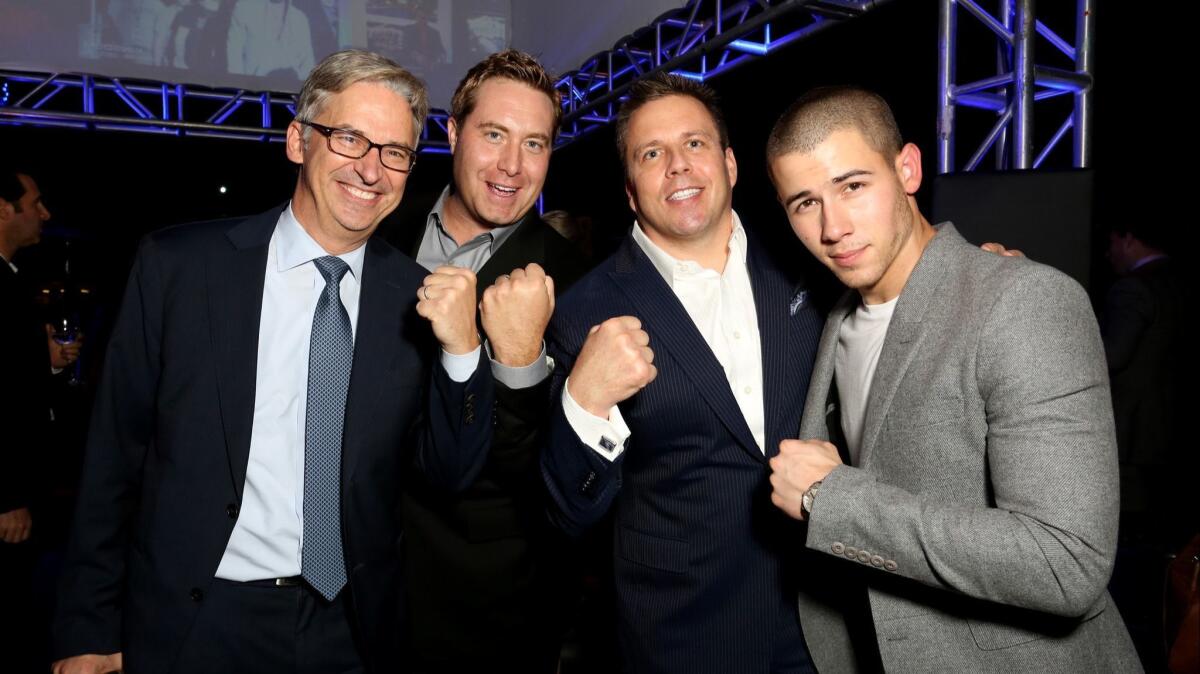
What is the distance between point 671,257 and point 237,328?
105 cm

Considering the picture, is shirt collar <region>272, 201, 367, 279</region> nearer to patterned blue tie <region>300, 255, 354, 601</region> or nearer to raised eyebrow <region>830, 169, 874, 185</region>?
patterned blue tie <region>300, 255, 354, 601</region>

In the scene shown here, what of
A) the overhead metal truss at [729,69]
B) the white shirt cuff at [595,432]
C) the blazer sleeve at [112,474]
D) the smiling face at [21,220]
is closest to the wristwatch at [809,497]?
the white shirt cuff at [595,432]

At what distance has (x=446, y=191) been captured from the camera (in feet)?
8.68

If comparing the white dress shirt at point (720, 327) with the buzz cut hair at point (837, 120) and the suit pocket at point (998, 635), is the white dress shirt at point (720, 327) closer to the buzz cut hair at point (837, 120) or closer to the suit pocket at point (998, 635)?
the buzz cut hair at point (837, 120)

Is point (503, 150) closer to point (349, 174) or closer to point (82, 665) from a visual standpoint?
point (349, 174)

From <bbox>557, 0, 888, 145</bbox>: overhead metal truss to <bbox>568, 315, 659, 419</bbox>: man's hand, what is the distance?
2633mm

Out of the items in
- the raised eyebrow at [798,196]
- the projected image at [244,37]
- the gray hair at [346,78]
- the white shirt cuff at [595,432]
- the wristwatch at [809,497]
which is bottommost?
the wristwatch at [809,497]

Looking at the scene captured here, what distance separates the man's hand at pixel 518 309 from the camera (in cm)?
175

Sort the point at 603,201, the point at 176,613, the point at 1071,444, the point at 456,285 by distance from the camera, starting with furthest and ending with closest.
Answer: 1. the point at 603,201
2. the point at 456,285
3. the point at 176,613
4. the point at 1071,444

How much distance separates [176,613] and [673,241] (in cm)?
138

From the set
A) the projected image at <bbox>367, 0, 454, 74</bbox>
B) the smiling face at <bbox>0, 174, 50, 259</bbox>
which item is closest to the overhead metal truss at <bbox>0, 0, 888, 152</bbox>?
the projected image at <bbox>367, 0, 454, 74</bbox>

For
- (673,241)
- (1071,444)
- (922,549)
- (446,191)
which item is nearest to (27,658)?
Answer: (446,191)

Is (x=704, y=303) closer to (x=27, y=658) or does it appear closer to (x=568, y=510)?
(x=568, y=510)

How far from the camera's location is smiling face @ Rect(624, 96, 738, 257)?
2.00 meters
